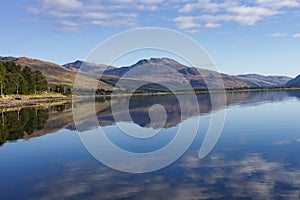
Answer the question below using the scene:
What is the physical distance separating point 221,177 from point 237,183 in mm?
1835

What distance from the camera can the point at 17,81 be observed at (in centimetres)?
14275

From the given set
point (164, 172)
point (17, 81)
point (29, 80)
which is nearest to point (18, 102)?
point (17, 81)

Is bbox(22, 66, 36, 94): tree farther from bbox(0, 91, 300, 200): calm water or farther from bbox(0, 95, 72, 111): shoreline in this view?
bbox(0, 91, 300, 200): calm water

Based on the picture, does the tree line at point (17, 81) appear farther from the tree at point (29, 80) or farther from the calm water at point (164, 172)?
the calm water at point (164, 172)

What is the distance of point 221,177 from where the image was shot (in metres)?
25.0

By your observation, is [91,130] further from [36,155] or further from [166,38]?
[166,38]

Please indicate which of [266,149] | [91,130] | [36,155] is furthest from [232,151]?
[91,130]

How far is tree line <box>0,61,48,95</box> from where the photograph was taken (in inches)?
5143

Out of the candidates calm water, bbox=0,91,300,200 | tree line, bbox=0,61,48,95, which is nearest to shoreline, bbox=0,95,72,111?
tree line, bbox=0,61,48,95

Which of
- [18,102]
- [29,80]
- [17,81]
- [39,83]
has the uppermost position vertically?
[29,80]

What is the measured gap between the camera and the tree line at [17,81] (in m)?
131

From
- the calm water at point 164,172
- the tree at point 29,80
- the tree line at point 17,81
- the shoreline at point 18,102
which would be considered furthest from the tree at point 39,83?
Result: the calm water at point 164,172

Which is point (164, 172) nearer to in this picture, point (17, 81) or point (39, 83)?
point (17, 81)

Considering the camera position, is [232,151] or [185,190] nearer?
[185,190]
